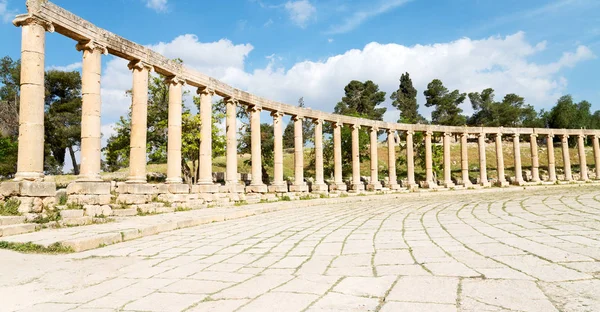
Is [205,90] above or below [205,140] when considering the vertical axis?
above

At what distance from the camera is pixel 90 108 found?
1320cm

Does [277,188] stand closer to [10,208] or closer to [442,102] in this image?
[10,208]

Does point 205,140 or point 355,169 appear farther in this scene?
point 355,169

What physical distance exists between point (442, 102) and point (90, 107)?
75.0 m

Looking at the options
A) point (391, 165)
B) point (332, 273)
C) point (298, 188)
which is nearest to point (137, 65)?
point (298, 188)

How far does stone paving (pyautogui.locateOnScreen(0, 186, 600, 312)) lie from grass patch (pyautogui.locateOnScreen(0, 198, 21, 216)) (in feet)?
13.1

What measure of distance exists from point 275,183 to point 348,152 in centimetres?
1608

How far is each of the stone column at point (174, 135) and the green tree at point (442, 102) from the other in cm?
6373

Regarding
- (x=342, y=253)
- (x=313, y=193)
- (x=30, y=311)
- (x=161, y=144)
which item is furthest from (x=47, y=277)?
(x=161, y=144)

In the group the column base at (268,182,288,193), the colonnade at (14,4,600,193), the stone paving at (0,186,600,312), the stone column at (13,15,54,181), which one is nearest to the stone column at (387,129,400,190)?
the colonnade at (14,4,600,193)

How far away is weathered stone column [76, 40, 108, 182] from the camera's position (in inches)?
515

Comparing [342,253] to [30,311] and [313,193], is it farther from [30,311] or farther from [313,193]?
[313,193]

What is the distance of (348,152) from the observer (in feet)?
124

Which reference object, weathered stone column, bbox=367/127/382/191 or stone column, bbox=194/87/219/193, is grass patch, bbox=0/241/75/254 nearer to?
stone column, bbox=194/87/219/193
